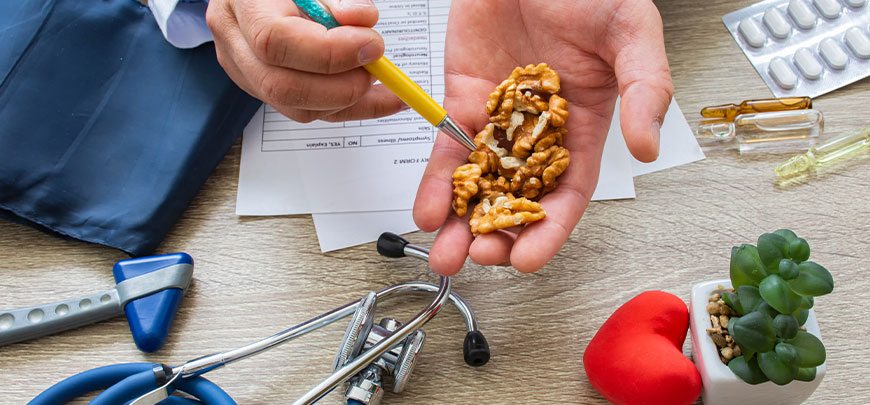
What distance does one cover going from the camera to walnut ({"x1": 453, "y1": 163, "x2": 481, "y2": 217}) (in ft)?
2.47

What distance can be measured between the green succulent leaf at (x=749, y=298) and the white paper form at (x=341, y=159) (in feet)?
1.46

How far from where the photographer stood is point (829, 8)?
93 cm

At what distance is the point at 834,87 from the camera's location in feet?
2.91

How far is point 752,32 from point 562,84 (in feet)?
1.12

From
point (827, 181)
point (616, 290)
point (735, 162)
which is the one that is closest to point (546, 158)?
point (616, 290)

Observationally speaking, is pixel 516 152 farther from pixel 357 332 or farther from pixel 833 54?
pixel 833 54

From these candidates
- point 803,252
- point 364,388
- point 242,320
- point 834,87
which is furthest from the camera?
point 834,87

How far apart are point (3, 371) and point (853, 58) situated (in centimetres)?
123

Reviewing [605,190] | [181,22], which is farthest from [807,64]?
[181,22]

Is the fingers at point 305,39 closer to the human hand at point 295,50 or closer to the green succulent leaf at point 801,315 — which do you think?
the human hand at point 295,50

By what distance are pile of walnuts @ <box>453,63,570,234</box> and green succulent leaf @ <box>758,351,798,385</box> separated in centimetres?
28

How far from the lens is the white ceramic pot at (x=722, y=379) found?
1.97ft

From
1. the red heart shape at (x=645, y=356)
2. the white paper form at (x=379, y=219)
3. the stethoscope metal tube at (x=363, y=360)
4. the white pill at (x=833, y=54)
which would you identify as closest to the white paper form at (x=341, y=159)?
the white paper form at (x=379, y=219)

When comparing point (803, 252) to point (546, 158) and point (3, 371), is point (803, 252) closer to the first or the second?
point (546, 158)
